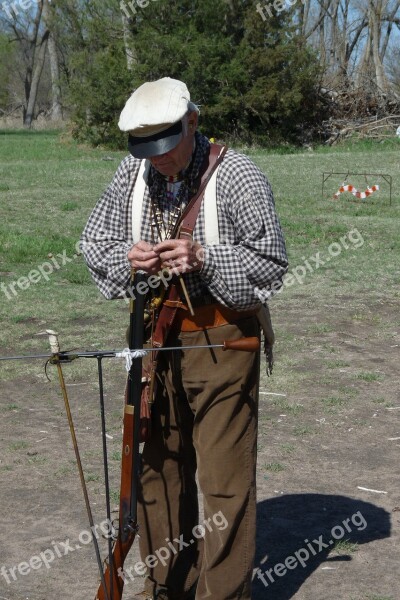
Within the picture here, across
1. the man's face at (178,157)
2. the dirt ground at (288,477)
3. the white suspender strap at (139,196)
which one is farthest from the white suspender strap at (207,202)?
the dirt ground at (288,477)

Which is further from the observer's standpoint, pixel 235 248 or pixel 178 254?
Result: pixel 235 248

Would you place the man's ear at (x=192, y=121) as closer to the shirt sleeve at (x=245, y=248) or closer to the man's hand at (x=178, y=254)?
the shirt sleeve at (x=245, y=248)

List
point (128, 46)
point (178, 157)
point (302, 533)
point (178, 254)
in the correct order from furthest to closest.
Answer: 1. point (128, 46)
2. point (302, 533)
3. point (178, 157)
4. point (178, 254)

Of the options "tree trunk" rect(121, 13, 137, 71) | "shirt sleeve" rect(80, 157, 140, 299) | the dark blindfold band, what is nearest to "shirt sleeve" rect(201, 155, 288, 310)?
the dark blindfold band

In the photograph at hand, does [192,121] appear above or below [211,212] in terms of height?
above

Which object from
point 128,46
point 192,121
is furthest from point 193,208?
point 128,46

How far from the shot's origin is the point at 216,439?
3.49 metres

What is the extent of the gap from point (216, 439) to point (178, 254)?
28.2 inches

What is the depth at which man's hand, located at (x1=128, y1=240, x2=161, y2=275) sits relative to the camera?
3.21m

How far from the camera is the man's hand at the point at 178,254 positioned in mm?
3191

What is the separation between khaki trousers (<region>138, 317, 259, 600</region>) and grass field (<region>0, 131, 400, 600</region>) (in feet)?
2.00

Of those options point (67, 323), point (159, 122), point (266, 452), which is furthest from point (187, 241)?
point (67, 323)

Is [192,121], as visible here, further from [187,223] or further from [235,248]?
[235,248]

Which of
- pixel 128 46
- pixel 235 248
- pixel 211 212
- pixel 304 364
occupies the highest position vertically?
pixel 128 46
